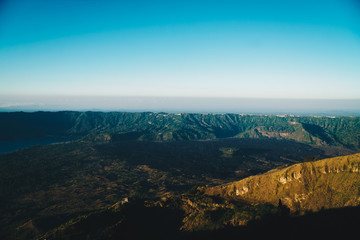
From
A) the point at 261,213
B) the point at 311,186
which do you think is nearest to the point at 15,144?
the point at 261,213

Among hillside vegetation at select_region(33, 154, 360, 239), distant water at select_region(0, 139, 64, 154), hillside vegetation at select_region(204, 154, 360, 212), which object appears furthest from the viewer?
distant water at select_region(0, 139, 64, 154)

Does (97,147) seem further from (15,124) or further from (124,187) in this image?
(15,124)

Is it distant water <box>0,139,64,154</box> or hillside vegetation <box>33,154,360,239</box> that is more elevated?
hillside vegetation <box>33,154,360,239</box>

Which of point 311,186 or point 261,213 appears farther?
point 311,186

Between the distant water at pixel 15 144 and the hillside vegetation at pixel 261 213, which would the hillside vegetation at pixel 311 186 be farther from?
the distant water at pixel 15 144

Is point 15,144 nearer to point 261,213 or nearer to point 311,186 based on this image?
point 261,213

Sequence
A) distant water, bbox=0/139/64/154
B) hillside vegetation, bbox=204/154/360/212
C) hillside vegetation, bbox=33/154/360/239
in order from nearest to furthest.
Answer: hillside vegetation, bbox=33/154/360/239 < hillside vegetation, bbox=204/154/360/212 < distant water, bbox=0/139/64/154

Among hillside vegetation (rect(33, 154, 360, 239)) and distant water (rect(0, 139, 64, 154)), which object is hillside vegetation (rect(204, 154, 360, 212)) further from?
distant water (rect(0, 139, 64, 154))

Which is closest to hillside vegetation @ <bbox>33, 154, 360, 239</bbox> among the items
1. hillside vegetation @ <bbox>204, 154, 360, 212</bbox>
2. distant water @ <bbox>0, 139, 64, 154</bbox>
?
hillside vegetation @ <bbox>204, 154, 360, 212</bbox>

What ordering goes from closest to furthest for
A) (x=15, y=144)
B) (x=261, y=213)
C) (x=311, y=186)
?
(x=261, y=213)
(x=311, y=186)
(x=15, y=144)

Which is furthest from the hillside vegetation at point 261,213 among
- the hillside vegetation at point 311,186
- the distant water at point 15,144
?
the distant water at point 15,144

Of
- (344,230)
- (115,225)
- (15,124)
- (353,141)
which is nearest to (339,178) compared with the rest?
(344,230)
